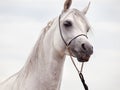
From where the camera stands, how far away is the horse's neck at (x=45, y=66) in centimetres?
739

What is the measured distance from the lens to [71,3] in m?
7.73

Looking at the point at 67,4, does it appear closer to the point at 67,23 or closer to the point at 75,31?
the point at 67,23

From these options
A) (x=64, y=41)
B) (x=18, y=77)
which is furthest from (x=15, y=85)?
(x=64, y=41)

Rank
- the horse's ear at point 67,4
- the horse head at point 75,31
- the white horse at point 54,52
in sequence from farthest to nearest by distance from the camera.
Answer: the horse's ear at point 67,4 < the white horse at point 54,52 < the horse head at point 75,31

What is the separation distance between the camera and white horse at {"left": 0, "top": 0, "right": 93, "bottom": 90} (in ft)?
24.1

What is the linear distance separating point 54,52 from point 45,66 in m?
0.29

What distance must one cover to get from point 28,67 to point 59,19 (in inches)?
39.7

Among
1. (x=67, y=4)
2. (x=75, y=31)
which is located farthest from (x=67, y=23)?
(x=67, y=4)

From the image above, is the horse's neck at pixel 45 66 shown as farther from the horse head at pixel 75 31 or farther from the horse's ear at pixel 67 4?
the horse's ear at pixel 67 4

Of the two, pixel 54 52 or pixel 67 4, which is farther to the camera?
pixel 67 4

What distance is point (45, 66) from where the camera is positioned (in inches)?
295

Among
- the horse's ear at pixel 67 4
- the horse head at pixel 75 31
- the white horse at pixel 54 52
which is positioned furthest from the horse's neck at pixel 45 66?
the horse's ear at pixel 67 4

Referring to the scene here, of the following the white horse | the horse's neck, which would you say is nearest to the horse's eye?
the white horse

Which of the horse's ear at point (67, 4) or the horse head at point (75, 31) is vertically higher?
the horse's ear at point (67, 4)
